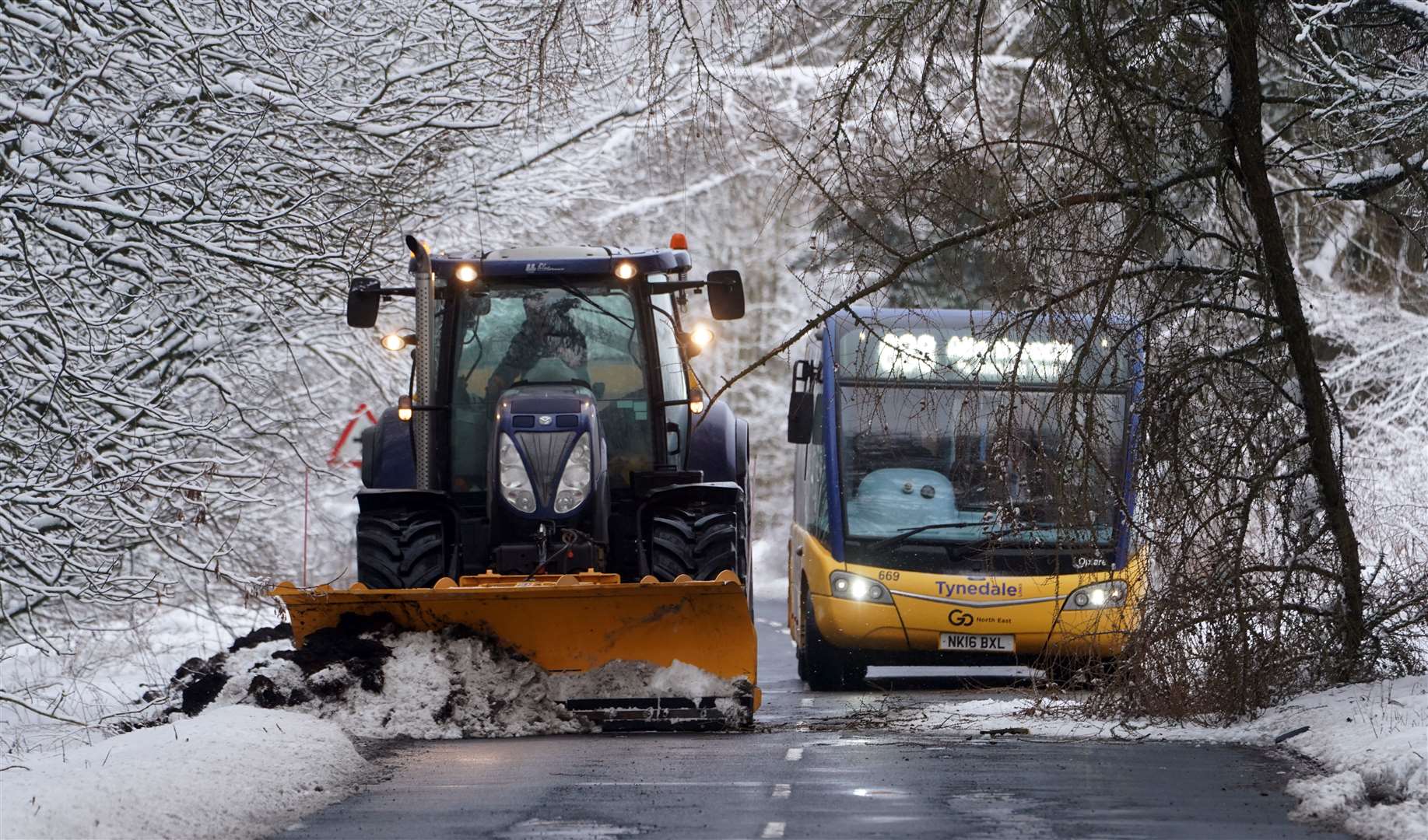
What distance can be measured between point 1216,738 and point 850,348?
18.2 ft

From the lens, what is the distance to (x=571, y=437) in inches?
449

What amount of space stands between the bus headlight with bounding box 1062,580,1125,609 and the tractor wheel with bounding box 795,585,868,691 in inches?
76.7

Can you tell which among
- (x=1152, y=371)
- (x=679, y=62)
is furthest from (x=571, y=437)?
(x=1152, y=371)

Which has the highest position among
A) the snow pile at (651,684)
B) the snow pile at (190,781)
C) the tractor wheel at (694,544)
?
the tractor wheel at (694,544)

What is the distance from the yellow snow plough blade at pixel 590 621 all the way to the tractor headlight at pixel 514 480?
Result: 1.99ft

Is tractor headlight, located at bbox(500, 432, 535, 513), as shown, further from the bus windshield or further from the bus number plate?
the bus number plate

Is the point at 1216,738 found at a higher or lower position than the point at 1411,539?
lower

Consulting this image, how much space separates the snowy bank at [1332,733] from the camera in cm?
731

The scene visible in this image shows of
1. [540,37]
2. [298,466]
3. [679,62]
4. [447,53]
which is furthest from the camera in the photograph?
[298,466]

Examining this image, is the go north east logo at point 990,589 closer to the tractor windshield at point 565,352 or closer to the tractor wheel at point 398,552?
the tractor windshield at point 565,352

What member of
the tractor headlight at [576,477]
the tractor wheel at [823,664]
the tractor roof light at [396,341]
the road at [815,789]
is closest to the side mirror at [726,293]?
the tractor headlight at [576,477]

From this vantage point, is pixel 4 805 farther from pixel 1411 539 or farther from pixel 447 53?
pixel 447 53

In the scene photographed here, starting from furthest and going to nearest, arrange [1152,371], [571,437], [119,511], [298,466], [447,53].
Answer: [298,466] < [447,53] < [119,511] < [571,437] < [1152,371]

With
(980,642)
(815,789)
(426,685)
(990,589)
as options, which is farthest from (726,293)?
(815,789)
